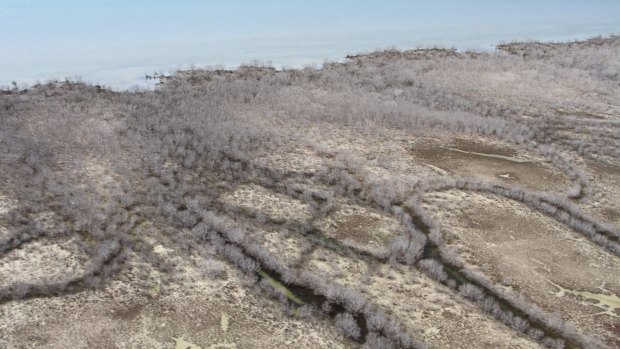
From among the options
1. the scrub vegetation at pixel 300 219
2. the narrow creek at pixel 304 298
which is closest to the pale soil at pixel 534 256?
the scrub vegetation at pixel 300 219

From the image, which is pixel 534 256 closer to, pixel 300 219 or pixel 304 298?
pixel 300 219

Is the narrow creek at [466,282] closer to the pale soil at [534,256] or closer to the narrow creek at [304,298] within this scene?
the pale soil at [534,256]

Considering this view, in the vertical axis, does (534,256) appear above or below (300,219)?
below

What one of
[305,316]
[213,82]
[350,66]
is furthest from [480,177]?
[350,66]

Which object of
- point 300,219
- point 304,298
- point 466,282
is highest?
point 300,219

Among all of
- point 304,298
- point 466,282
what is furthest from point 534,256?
point 304,298

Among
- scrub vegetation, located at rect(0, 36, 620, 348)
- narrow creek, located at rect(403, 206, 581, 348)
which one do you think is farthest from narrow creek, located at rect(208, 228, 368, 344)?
narrow creek, located at rect(403, 206, 581, 348)

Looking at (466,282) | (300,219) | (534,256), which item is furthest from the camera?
(300,219)

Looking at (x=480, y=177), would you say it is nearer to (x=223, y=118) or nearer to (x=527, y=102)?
(x=223, y=118)

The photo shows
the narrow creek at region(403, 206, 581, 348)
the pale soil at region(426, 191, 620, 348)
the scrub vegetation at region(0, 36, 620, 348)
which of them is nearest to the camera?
the scrub vegetation at region(0, 36, 620, 348)

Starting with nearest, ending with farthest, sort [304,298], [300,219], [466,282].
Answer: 1. [304,298]
2. [466,282]
3. [300,219]

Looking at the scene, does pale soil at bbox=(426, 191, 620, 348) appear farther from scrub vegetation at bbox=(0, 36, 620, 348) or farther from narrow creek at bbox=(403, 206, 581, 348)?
narrow creek at bbox=(403, 206, 581, 348)
